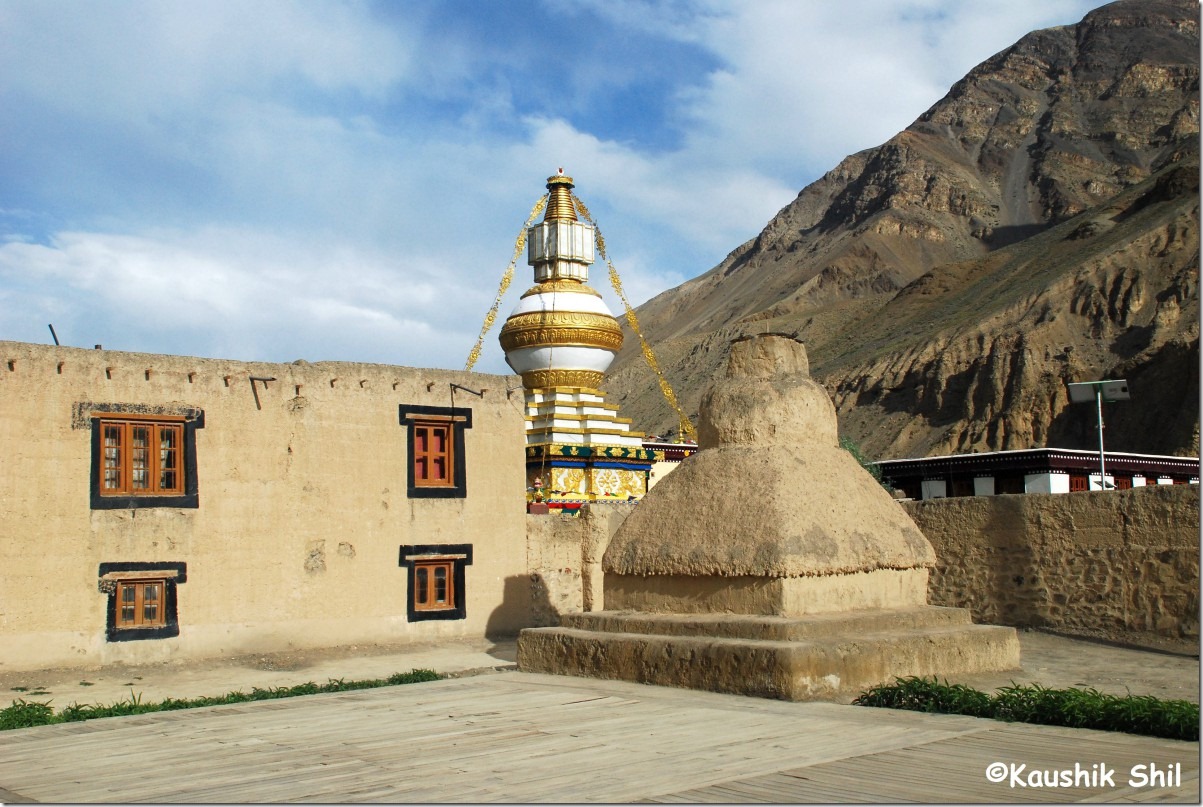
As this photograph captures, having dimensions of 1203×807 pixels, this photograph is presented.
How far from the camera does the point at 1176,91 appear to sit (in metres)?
110

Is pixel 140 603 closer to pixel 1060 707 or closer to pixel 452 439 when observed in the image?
pixel 452 439

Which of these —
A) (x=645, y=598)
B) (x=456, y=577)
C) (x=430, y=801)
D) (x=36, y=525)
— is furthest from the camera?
(x=456, y=577)

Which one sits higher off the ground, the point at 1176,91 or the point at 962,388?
the point at 1176,91

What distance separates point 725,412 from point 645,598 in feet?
6.66

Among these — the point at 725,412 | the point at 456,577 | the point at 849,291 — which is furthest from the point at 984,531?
the point at 849,291

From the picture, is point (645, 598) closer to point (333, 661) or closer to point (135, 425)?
point (333, 661)

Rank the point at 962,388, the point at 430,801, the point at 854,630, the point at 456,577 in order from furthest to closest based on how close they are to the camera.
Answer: the point at 962,388 → the point at 456,577 → the point at 854,630 → the point at 430,801

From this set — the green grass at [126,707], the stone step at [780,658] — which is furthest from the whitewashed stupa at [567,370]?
the stone step at [780,658]

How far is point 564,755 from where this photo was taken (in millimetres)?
7262

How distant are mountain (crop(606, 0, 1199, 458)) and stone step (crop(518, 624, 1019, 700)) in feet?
105

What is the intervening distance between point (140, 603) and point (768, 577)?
29.4ft

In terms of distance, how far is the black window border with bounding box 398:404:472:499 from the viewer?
18.8 meters

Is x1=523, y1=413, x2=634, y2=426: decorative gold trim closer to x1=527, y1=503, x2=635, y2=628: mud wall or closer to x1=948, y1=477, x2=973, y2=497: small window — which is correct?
x1=527, y1=503, x2=635, y2=628: mud wall

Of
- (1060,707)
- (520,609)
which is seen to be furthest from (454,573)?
(1060,707)
